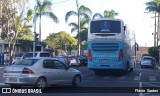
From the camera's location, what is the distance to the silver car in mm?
16297

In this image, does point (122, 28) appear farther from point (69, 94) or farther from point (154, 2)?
point (154, 2)

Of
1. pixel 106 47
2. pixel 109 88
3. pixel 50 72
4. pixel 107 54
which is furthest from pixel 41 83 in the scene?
pixel 106 47

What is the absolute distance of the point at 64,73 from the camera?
18.0m

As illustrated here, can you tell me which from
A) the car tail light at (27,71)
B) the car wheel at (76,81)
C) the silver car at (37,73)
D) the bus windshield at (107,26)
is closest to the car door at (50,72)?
the silver car at (37,73)

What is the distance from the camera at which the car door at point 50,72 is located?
17.0m

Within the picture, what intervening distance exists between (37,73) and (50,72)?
0.86 metres

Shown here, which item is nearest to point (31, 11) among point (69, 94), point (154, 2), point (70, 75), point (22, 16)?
point (22, 16)

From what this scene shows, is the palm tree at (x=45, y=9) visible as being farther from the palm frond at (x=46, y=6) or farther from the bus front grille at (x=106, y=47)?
the bus front grille at (x=106, y=47)

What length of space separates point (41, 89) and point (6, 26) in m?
29.7

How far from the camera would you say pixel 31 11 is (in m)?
47.9

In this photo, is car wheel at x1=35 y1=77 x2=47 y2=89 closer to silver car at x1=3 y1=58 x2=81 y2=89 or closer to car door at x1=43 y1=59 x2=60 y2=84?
silver car at x1=3 y1=58 x2=81 y2=89

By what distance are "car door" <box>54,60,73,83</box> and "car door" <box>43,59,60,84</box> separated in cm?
27

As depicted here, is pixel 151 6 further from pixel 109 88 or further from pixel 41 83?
pixel 41 83

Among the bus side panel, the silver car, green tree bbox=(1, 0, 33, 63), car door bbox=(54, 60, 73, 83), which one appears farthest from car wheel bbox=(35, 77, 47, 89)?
green tree bbox=(1, 0, 33, 63)
